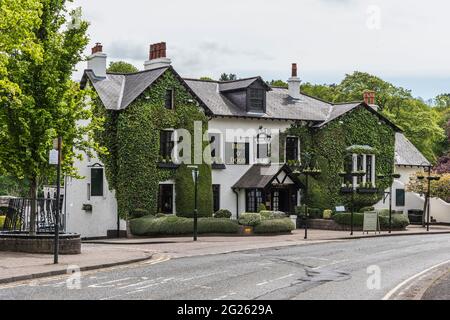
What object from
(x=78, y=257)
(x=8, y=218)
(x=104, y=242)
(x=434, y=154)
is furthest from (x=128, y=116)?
(x=434, y=154)

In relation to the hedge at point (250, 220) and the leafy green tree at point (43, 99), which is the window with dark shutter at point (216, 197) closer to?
the hedge at point (250, 220)

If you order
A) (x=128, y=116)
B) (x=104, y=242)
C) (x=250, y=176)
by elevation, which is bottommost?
(x=104, y=242)

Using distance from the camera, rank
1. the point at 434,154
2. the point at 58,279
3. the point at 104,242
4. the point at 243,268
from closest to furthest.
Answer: the point at 58,279 → the point at 243,268 → the point at 104,242 → the point at 434,154

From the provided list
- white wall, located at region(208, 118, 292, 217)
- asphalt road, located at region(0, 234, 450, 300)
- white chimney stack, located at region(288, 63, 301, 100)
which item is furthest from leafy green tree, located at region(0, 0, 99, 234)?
white chimney stack, located at region(288, 63, 301, 100)

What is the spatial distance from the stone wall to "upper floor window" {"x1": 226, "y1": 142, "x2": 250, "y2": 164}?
21.3 metres

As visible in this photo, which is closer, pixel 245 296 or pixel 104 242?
pixel 245 296

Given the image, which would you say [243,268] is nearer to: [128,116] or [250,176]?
[128,116]

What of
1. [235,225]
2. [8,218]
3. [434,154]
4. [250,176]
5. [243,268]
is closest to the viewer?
[243,268]

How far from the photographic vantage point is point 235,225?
134 ft

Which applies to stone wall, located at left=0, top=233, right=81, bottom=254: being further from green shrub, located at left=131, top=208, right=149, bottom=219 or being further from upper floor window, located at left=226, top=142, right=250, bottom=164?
upper floor window, located at left=226, top=142, right=250, bottom=164

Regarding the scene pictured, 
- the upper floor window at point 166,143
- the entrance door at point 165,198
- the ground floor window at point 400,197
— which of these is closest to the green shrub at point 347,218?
the ground floor window at point 400,197

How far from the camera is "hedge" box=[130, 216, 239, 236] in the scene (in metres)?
39.3

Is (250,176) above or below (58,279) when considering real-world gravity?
above

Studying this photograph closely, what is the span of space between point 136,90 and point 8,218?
1512cm
